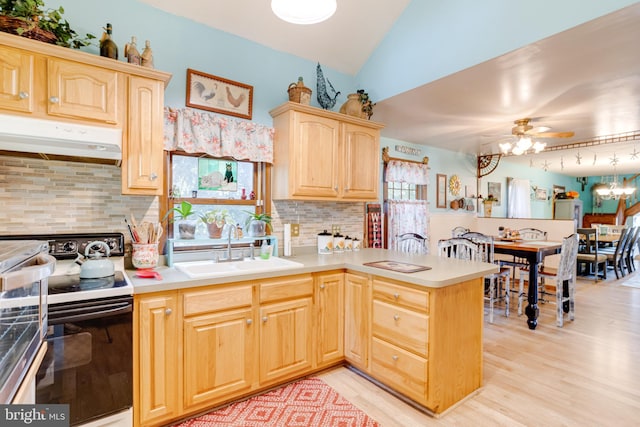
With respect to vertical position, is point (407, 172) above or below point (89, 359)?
above

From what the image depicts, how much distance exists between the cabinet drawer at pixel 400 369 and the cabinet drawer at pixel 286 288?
604 mm

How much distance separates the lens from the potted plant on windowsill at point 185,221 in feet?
7.66

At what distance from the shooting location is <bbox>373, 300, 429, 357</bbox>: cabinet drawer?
1951mm

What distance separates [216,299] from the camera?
6.37ft

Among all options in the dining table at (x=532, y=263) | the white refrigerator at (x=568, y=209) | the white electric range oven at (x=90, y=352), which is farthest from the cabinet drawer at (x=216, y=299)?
the white refrigerator at (x=568, y=209)

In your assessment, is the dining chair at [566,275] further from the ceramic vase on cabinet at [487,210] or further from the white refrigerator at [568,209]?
the white refrigerator at [568,209]

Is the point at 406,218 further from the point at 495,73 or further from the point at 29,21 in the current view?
the point at 29,21

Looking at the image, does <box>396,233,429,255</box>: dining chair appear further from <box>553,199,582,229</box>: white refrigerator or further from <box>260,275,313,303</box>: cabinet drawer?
<box>553,199,582,229</box>: white refrigerator

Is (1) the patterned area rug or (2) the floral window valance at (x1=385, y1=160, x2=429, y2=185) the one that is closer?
(1) the patterned area rug

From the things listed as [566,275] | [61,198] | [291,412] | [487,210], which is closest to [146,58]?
[61,198]

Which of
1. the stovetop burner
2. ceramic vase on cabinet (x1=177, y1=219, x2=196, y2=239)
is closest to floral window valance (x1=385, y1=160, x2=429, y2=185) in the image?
ceramic vase on cabinet (x1=177, y1=219, x2=196, y2=239)

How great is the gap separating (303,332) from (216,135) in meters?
1.67

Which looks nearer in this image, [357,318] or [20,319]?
[20,319]

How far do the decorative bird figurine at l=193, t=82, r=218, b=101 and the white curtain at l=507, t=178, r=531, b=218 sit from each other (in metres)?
6.55
